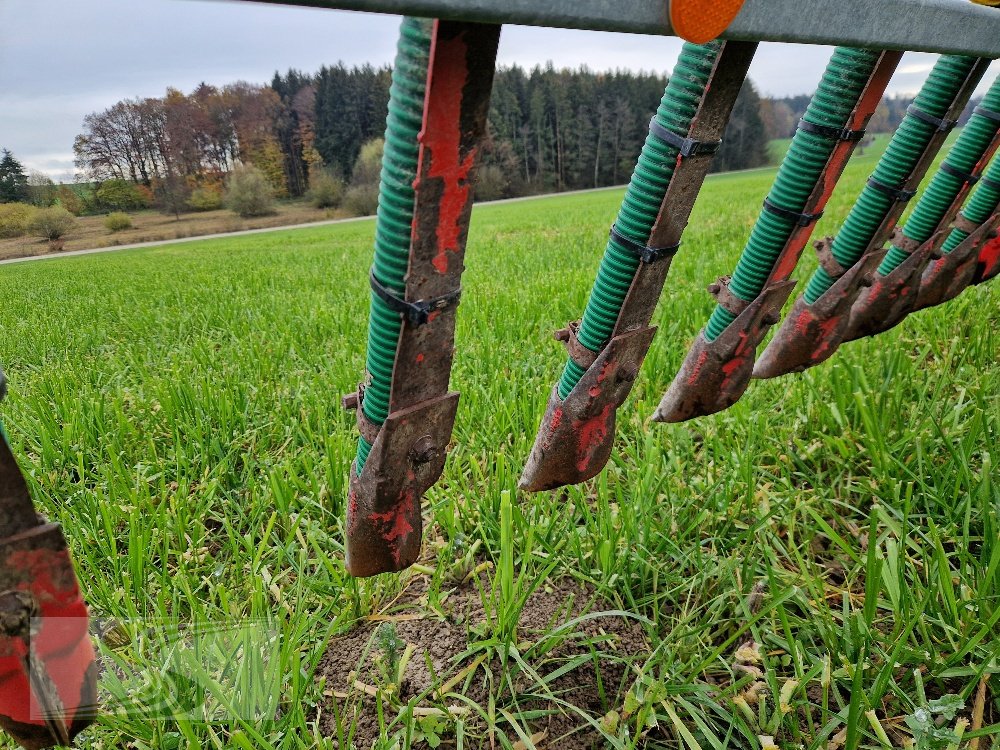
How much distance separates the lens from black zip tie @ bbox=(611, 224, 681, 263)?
1108 millimetres

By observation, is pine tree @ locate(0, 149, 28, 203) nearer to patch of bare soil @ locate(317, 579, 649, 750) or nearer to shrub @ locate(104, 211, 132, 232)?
shrub @ locate(104, 211, 132, 232)

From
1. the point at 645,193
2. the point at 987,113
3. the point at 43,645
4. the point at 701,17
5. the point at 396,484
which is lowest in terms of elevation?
the point at 43,645

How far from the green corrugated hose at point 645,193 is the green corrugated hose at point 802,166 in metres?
0.41

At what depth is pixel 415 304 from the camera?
0.89 metres

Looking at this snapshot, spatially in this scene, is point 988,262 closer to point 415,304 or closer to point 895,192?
point 895,192

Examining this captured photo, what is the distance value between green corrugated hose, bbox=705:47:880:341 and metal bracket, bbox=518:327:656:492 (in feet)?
1.36

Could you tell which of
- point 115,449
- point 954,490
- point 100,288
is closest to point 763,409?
point 954,490

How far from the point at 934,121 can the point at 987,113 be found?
1.37 feet

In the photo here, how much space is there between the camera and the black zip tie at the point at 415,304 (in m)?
0.89

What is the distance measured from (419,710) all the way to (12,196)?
62.4 inches

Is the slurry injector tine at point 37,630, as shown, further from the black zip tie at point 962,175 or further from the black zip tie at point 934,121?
the black zip tie at point 962,175

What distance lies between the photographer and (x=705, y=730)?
1249mm

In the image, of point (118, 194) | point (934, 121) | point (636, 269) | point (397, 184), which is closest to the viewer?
point (397, 184)

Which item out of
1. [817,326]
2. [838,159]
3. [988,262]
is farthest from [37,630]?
[988,262]
